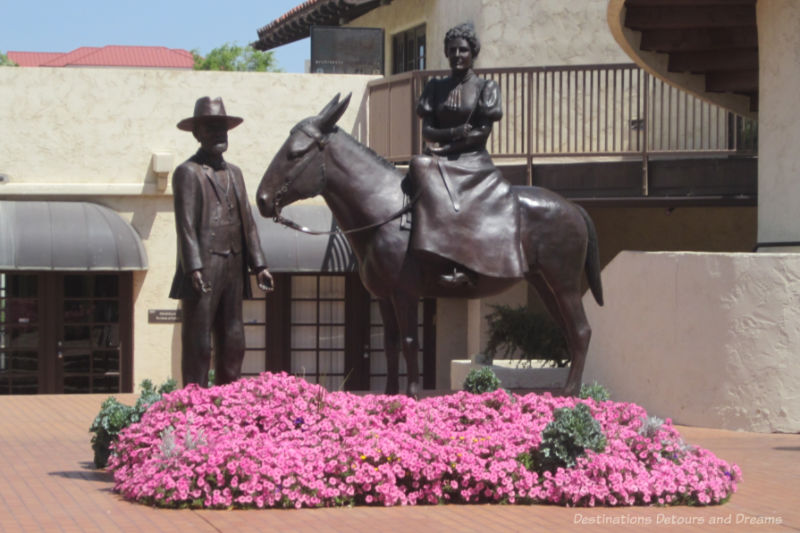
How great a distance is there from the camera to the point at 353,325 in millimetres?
20016

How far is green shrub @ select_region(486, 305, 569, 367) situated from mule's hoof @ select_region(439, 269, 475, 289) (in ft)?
19.2

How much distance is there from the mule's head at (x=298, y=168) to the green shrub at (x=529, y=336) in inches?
266

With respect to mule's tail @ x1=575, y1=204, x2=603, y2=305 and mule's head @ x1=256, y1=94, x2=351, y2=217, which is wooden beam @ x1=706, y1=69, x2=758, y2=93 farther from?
mule's head @ x1=256, y1=94, x2=351, y2=217

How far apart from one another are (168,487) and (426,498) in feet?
5.22

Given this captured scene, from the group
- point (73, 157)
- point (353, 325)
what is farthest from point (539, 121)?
point (73, 157)

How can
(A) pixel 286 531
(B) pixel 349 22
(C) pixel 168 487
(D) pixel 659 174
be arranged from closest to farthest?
(A) pixel 286 531 → (C) pixel 168 487 → (D) pixel 659 174 → (B) pixel 349 22

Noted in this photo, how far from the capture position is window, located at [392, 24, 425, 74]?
22797mm

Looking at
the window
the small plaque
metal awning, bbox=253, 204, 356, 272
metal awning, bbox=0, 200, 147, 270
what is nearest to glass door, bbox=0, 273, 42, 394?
metal awning, bbox=0, 200, 147, 270

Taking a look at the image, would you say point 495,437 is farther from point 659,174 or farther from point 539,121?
point 539,121

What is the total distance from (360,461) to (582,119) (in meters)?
10.5

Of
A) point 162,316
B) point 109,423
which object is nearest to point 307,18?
point 162,316

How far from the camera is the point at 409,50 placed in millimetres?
23516

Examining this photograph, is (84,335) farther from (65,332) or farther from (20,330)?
(20,330)

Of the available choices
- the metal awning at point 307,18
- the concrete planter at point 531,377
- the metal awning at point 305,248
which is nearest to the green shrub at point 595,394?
the concrete planter at point 531,377
